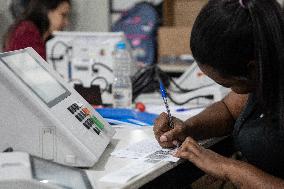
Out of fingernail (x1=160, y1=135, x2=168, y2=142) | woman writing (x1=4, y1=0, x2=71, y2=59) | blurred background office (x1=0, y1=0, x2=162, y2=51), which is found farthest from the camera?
blurred background office (x1=0, y1=0, x2=162, y2=51)

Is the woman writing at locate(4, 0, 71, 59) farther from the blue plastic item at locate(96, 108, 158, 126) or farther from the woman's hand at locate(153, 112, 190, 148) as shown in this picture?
the woman's hand at locate(153, 112, 190, 148)

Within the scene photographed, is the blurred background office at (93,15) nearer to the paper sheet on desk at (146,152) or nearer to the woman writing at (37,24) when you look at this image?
the woman writing at (37,24)

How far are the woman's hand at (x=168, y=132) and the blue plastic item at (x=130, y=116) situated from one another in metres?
0.29

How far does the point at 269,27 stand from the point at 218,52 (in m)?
0.13

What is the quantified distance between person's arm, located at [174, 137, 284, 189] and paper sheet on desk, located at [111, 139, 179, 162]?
0.06 meters

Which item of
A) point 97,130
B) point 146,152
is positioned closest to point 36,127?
point 97,130

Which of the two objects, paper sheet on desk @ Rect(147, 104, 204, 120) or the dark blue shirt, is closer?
the dark blue shirt

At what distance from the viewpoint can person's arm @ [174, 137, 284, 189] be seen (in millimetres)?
1257

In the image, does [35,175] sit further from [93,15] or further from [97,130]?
[93,15]

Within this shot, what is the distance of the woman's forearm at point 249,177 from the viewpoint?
4.10ft

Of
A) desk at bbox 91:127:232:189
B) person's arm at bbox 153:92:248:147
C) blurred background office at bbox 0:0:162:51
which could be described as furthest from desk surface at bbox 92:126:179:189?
blurred background office at bbox 0:0:162:51

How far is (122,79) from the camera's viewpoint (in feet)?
8.96

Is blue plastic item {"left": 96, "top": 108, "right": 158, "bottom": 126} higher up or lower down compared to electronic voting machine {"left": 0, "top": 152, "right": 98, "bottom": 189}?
lower down

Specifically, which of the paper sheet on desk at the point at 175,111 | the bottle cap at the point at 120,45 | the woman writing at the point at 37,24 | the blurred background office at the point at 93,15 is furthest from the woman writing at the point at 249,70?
the blurred background office at the point at 93,15
